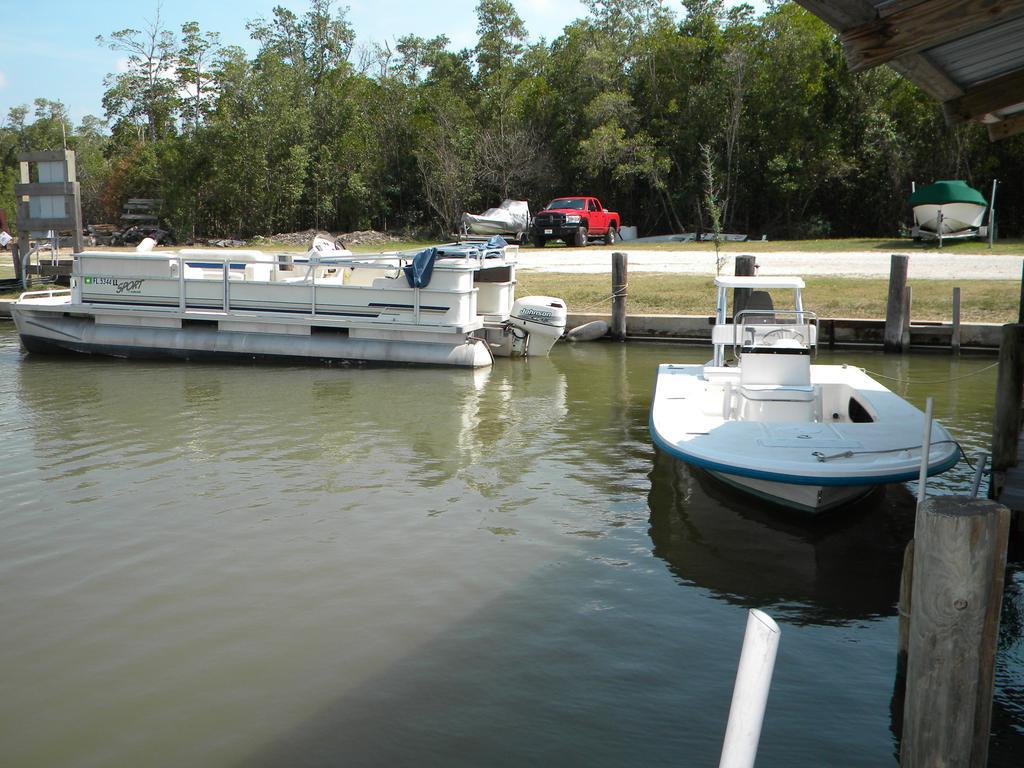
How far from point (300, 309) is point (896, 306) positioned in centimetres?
1005

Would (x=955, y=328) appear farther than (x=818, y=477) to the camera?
Yes

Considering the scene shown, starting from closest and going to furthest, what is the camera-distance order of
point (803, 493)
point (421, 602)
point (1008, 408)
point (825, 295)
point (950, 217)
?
point (421, 602)
point (1008, 408)
point (803, 493)
point (825, 295)
point (950, 217)

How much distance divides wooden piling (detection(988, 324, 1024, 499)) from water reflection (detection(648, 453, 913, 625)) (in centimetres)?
99

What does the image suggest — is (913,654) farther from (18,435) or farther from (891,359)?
(891,359)

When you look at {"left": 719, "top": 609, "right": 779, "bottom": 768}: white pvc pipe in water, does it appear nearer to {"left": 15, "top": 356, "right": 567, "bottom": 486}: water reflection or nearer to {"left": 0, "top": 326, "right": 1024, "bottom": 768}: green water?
{"left": 0, "top": 326, "right": 1024, "bottom": 768}: green water

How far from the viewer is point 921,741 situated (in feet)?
12.9

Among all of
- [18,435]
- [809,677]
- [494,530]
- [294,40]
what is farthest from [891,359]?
[294,40]

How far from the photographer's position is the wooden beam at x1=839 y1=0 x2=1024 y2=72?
400 centimetres

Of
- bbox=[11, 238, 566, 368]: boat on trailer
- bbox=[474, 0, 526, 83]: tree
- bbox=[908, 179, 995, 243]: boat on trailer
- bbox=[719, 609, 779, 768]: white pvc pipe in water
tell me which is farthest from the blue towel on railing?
bbox=[474, 0, 526, 83]: tree

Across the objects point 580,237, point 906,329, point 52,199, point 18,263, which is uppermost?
point 52,199

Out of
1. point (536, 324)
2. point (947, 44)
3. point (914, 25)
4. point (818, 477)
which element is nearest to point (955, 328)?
point (536, 324)

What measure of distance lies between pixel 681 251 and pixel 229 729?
26.2 meters

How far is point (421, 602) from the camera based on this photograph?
651cm

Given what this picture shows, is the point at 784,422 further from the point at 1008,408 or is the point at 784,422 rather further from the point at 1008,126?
the point at 1008,126
